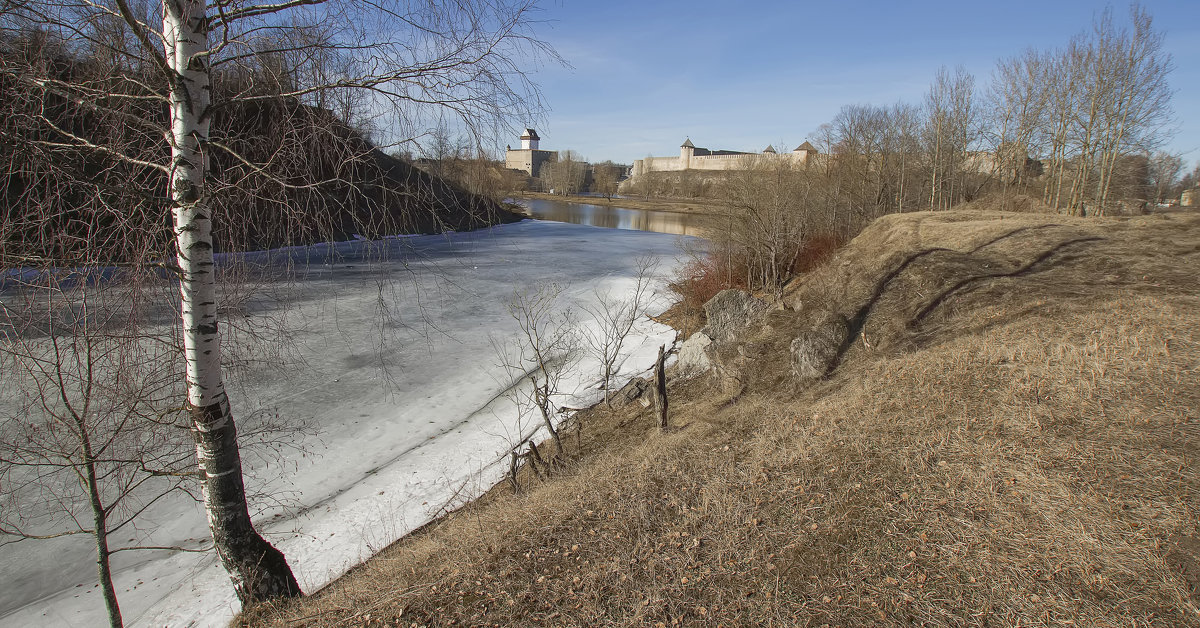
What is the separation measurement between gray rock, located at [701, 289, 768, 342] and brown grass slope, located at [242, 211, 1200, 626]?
5.45 m

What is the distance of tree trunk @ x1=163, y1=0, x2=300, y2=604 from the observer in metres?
2.73

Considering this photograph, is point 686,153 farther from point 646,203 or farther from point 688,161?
point 646,203

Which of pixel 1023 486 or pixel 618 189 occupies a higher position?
pixel 618 189

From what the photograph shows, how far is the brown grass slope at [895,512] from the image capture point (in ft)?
11.1

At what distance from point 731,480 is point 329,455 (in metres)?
6.63

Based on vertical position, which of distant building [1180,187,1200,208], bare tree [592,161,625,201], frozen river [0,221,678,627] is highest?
bare tree [592,161,625,201]

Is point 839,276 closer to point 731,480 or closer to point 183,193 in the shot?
point 731,480

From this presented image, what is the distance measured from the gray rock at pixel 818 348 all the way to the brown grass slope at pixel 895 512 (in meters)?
0.74

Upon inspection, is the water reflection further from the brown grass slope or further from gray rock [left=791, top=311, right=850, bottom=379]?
the brown grass slope

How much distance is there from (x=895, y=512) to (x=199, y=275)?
16.0ft

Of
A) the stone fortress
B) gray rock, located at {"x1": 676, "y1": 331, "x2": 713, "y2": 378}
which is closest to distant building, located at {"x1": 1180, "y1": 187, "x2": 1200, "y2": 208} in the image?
gray rock, located at {"x1": 676, "y1": 331, "x2": 713, "y2": 378}

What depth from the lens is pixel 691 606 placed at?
11.5ft

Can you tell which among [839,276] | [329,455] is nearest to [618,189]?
[839,276]

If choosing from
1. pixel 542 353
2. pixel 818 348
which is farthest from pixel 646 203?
pixel 818 348
